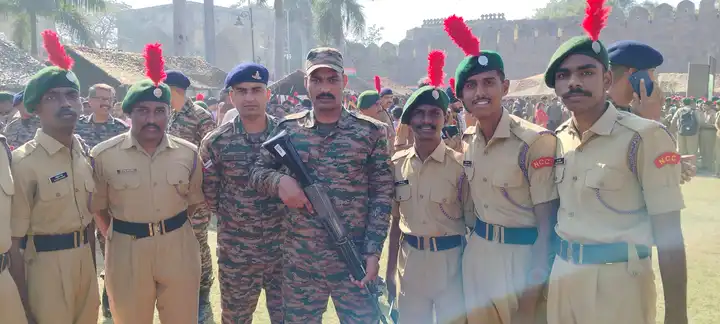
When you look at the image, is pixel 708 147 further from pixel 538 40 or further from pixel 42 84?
pixel 538 40

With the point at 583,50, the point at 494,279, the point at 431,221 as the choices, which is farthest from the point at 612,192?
the point at 431,221

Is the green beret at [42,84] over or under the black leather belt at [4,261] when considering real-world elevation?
over

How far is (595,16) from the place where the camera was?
2.46m

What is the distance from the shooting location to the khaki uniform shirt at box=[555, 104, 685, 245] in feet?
6.88

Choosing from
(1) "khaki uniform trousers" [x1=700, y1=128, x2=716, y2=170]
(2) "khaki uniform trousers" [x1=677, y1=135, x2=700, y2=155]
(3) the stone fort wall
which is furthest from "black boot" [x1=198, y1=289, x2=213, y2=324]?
(3) the stone fort wall

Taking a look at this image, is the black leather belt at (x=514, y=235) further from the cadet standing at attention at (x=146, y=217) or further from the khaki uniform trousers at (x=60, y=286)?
the khaki uniform trousers at (x=60, y=286)

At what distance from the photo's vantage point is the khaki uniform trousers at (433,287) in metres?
2.98

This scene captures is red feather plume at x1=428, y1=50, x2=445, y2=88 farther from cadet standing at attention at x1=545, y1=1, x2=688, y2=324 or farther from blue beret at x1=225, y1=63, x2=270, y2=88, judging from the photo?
blue beret at x1=225, y1=63, x2=270, y2=88

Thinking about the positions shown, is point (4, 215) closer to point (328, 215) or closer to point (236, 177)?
point (236, 177)

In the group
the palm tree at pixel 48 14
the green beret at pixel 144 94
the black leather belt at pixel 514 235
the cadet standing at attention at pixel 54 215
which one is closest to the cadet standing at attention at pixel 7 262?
the cadet standing at attention at pixel 54 215

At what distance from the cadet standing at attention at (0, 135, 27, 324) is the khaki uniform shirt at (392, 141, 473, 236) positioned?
2140 mm

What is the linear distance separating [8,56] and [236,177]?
14.9 meters

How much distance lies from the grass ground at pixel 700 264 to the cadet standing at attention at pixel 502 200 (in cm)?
210

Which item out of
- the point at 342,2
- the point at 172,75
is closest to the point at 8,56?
the point at 172,75
